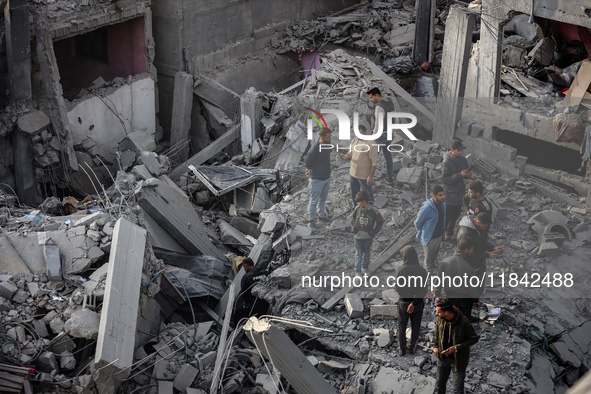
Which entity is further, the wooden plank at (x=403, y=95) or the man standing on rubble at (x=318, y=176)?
the wooden plank at (x=403, y=95)

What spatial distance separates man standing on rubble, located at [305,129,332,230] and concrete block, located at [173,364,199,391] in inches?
114

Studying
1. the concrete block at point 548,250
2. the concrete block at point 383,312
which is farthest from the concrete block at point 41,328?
the concrete block at point 548,250

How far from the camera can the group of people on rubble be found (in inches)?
262

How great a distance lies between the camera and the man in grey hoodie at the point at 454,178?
9.00 m

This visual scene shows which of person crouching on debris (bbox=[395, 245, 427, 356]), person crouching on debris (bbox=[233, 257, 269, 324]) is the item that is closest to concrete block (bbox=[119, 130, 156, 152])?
person crouching on debris (bbox=[233, 257, 269, 324])

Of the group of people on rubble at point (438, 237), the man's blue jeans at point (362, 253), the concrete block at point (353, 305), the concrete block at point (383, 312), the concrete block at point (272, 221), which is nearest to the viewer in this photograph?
the group of people on rubble at point (438, 237)

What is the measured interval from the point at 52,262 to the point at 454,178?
205 inches

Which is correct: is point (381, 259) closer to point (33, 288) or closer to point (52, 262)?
point (52, 262)

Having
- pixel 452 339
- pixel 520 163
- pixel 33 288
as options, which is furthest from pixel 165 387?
pixel 520 163

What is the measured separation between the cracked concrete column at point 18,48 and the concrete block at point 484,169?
792 centimetres

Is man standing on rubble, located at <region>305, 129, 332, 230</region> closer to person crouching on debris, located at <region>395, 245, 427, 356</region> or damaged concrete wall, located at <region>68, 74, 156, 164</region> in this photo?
person crouching on debris, located at <region>395, 245, 427, 356</region>

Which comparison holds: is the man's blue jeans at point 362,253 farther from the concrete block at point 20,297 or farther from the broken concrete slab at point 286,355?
the concrete block at point 20,297

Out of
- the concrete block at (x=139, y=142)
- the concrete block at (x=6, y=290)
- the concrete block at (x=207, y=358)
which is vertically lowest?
the concrete block at (x=207, y=358)

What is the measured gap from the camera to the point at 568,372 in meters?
7.90
